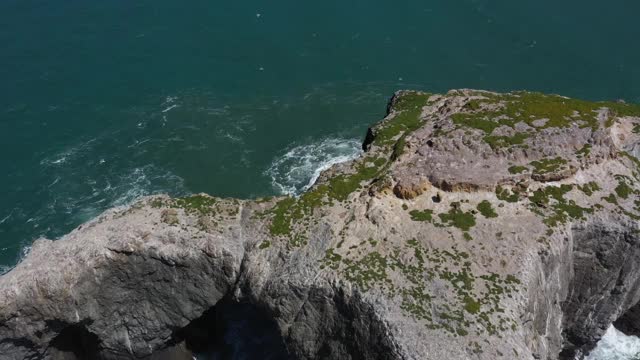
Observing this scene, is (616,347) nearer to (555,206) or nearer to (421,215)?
(555,206)

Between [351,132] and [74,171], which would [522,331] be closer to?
[351,132]

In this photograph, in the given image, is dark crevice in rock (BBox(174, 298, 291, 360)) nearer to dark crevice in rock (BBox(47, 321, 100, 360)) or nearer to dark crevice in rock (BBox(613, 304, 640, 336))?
dark crevice in rock (BBox(47, 321, 100, 360))

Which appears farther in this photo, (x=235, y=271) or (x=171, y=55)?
(x=171, y=55)

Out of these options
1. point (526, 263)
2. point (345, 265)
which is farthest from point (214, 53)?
point (526, 263)

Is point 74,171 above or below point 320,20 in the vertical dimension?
below

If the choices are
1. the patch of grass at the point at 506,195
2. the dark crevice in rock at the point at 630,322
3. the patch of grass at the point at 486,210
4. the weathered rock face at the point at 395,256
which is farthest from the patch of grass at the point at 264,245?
the dark crevice in rock at the point at 630,322

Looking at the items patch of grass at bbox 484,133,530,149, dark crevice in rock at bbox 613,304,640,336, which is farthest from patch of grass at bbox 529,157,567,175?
dark crevice in rock at bbox 613,304,640,336
